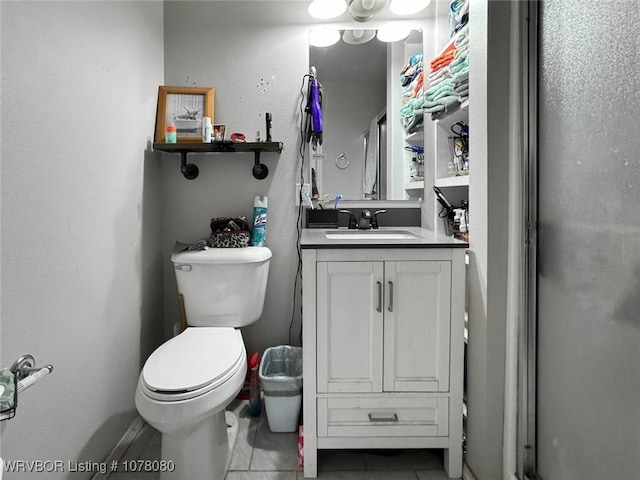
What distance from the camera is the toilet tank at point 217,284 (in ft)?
6.07

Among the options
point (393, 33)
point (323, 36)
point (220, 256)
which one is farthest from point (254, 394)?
point (393, 33)

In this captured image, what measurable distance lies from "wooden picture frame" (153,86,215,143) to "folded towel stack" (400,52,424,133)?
1064 mm

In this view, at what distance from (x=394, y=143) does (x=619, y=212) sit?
142 centimetres

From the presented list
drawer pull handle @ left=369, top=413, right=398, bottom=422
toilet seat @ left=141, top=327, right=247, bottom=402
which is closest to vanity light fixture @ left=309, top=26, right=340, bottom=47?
toilet seat @ left=141, top=327, right=247, bottom=402

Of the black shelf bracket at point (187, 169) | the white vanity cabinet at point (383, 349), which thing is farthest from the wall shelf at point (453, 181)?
the black shelf bracket at point (187, 169)

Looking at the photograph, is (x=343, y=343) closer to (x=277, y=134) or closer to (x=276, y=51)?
(x=277, y=134)

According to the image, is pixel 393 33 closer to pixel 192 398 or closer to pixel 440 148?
pixel 440 148

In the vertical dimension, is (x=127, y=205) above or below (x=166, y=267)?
above

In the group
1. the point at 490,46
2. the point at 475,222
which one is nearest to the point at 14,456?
the point at 475,222

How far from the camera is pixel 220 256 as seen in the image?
1838 mm

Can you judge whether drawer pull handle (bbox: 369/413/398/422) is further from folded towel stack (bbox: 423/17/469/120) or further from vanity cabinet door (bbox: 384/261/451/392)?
folded towel stack (bbox: 423/17/469/120)

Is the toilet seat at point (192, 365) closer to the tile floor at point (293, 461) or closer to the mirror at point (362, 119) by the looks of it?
the tile floor at point (293, 461)

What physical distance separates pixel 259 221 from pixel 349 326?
2.77ft

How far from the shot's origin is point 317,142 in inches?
86.8
